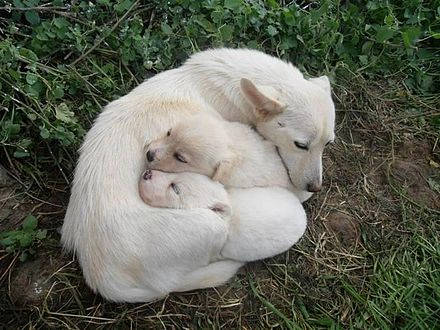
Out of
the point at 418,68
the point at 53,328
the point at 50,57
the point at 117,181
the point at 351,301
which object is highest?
the point at 50,57

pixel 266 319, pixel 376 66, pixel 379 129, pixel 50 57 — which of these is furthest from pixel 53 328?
pixel 376 66

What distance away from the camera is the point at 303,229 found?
3.89 m

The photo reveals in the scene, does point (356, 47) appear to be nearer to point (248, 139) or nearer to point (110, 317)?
point (248, 139)

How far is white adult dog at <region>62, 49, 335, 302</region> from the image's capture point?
343 cm

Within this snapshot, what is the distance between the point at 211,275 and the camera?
147 inches

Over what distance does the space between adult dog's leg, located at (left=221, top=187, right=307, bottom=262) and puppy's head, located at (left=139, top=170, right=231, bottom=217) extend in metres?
0.12

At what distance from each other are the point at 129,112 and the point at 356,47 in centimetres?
243

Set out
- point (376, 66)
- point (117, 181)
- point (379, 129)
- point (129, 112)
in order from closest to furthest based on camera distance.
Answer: point (117, 181) < point (129, 112) < point (379, 129) < point (376, 66)

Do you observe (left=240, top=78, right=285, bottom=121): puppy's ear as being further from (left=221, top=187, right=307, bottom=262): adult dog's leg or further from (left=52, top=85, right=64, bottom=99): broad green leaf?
(left=52, top=85, right=64, bottom=99): broad green leaf

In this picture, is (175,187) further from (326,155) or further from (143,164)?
(326,155)

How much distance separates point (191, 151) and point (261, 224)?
0.63m

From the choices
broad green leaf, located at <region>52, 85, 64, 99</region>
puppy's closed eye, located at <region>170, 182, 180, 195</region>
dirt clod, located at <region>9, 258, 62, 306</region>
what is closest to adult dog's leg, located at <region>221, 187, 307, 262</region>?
puppy's closed eye, located at <region>170, 182, 180, 195</region>

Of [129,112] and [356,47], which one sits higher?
[129,112]

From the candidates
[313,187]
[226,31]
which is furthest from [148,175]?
[226,31]
